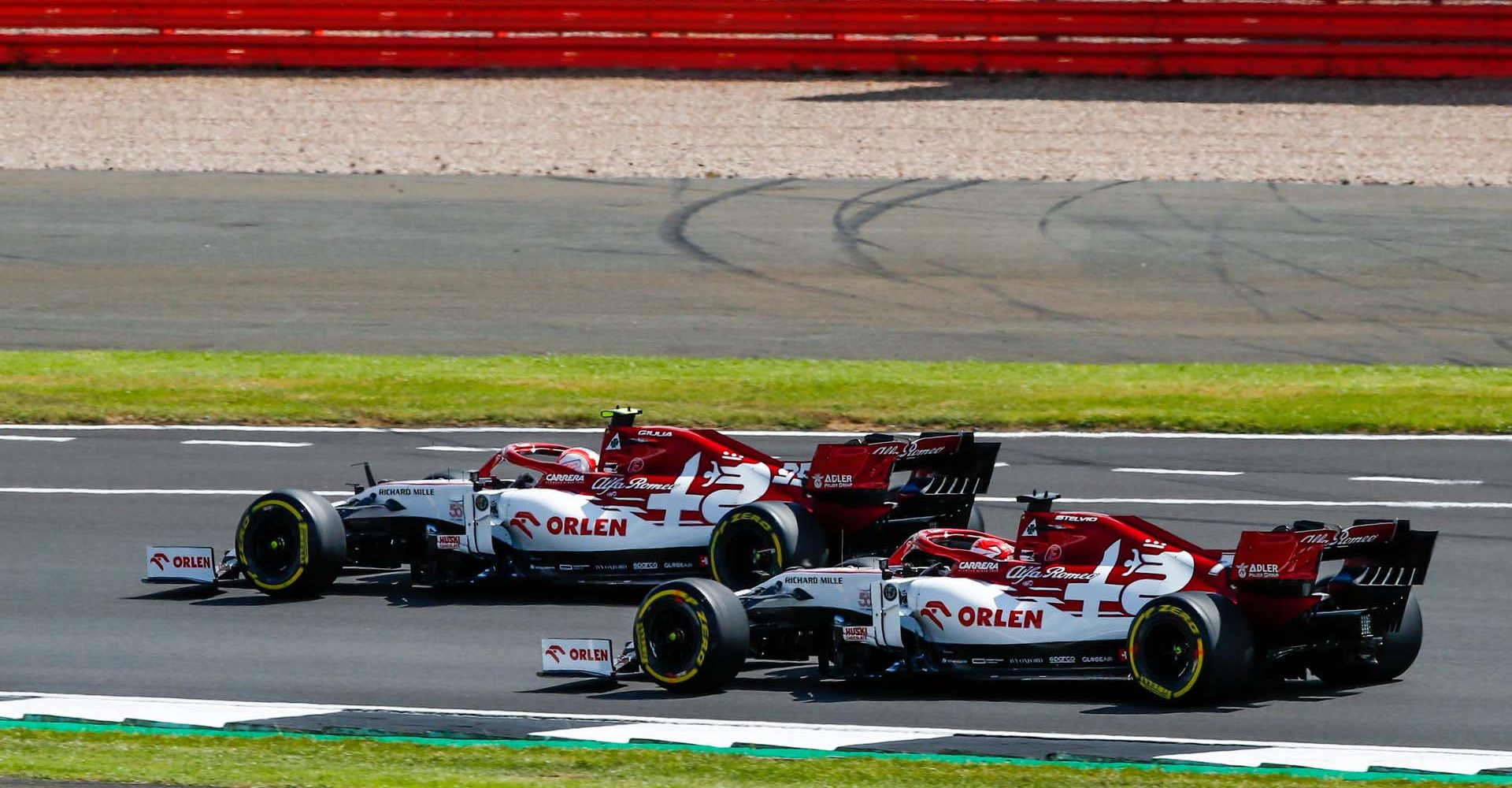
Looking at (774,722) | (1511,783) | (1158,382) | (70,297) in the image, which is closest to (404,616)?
(774,722)

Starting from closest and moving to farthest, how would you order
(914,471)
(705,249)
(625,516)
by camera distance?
1. (914,471)
2. (625,516)
3. (705,249)

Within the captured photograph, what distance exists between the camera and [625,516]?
12.2m

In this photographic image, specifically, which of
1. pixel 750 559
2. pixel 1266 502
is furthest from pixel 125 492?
pixel 1266 502

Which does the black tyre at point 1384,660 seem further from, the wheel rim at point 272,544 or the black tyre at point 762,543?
the wheel rim at point 272,544

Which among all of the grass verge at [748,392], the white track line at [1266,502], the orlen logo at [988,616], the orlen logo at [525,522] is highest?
the grass verge at [748,392]

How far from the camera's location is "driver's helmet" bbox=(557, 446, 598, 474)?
12961 mm

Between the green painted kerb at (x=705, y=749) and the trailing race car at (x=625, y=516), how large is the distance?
2525 mm

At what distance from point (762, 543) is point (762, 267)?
13.2 m

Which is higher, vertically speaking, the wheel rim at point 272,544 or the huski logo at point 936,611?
the wheel rim at point 272,544

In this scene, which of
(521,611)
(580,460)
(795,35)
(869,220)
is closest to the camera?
(521,611)

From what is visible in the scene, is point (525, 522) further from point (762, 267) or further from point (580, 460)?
point (762, 267)

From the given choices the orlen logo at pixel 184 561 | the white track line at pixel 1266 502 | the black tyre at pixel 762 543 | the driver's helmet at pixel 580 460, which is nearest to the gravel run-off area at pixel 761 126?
the white track line at pixel 1266 502

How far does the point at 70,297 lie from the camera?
23.8 meters

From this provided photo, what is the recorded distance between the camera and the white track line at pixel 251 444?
1755cm
